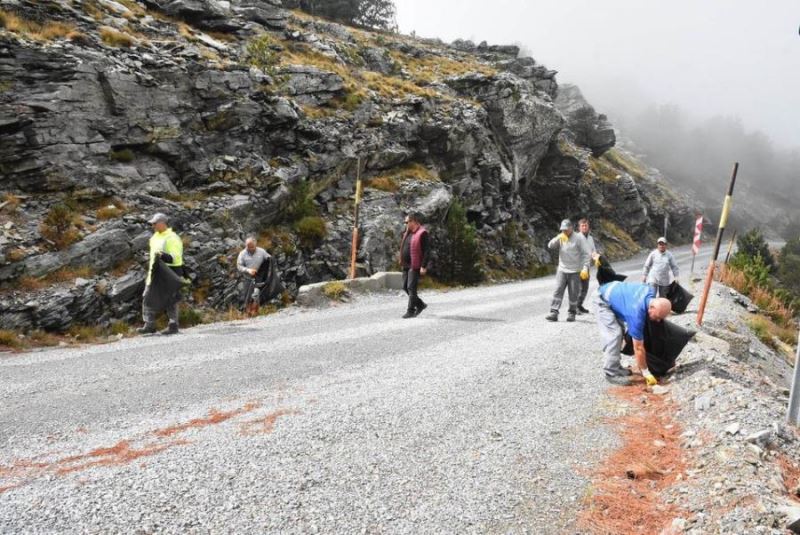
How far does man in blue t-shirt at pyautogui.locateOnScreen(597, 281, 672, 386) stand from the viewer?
5914 mm

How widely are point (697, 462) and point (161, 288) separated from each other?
8948 mm

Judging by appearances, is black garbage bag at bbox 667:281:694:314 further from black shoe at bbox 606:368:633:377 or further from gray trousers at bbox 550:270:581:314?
black shoe at bbox 606:368:633:377

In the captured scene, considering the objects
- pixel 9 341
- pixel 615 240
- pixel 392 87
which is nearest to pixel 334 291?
pixel 9 341

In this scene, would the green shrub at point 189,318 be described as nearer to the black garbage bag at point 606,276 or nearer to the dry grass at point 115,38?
the black garbage bag at point 606,276

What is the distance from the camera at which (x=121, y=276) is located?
12.6 meters

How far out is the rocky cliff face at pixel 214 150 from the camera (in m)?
12.7

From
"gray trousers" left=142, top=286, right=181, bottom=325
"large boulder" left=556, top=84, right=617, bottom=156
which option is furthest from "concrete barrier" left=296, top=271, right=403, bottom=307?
"large boulder" left=556, top=84, right=617, bottom=156

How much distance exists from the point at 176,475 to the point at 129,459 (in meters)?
0.53

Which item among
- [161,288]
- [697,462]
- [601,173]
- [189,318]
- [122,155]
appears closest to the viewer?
[697,462]

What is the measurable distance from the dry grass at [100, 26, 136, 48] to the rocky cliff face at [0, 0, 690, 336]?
9cm

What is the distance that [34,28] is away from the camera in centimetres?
1494

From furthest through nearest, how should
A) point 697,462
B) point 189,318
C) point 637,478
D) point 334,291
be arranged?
1. point 334,291
2. point 189,318
3. point 697,462
4. point 637,478

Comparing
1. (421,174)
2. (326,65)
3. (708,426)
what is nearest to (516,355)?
(708,426)

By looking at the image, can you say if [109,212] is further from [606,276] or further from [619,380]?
[619,380]
